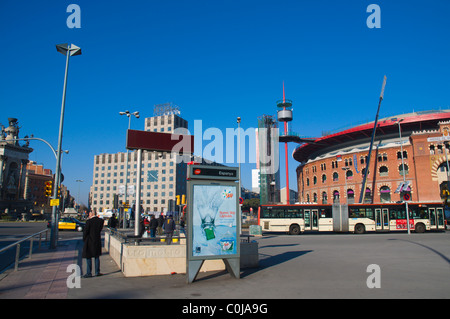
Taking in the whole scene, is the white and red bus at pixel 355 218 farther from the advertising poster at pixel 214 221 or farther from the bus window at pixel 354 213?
the advertising poster at pixel 214 221

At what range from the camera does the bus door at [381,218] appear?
3023cm

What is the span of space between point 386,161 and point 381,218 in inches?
1176

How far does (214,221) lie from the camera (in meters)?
9.40

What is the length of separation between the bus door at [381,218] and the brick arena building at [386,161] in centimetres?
1829

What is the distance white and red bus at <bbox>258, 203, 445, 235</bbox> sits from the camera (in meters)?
30.3

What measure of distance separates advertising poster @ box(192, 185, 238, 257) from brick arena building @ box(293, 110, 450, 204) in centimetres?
4345

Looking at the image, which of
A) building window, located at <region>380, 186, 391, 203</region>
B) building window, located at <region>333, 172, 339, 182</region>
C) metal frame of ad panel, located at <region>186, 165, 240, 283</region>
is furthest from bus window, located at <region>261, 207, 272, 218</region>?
building window, located at <region>333, 172, 339, 182</region>

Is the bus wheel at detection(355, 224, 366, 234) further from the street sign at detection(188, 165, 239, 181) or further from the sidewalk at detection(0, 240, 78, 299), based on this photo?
the sidewalk at detection(0, 240, 78, 299)

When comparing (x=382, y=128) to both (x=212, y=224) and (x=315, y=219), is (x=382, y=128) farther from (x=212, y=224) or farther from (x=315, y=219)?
(x=212, y=224)

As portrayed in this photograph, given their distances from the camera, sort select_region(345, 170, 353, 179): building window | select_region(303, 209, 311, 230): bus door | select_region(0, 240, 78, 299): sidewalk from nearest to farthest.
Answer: select_region(0, 240, 78, 299): sidewalk
select_region(303, 209, 311, 230): bus door
select_region(345, 170, 353, 179): building window

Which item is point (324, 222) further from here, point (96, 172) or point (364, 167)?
point (96, 172)

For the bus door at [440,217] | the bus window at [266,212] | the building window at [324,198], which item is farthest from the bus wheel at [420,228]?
the building window at [324,198]
